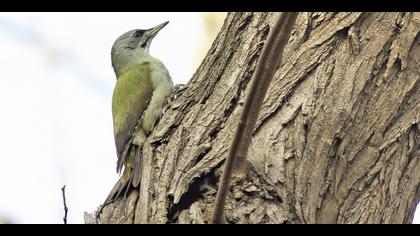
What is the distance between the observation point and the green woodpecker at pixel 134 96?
531 centimetres

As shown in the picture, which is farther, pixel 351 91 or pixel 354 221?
pixel 351 91

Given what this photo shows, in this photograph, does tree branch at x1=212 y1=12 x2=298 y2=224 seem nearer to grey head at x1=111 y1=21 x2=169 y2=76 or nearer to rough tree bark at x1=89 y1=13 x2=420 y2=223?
rough tree bark at x1=89 y1=13 x2=420 y2=223

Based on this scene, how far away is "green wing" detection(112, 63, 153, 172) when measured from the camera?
600 centimetres

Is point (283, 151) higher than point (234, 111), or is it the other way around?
point (234, 111)

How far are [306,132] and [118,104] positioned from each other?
2860 millimetres

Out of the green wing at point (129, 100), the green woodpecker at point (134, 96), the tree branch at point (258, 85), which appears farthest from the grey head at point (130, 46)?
the tree branch at point (258, 85)

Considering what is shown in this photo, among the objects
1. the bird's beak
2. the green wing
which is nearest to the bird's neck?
the bird's beak

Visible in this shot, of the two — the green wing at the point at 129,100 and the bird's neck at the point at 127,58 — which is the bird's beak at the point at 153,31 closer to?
the bird's neck at the point at 127,58

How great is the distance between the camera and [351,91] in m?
4.21

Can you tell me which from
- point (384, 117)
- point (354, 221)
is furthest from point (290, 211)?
point (384, 117)

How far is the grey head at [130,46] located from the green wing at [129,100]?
0.68m

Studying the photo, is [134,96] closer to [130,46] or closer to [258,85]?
[130,46]

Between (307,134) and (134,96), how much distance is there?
2.76 metres
